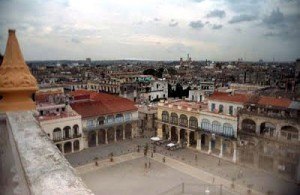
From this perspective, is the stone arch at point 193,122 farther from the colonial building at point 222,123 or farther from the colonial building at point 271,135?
the colonial building at point 271,135

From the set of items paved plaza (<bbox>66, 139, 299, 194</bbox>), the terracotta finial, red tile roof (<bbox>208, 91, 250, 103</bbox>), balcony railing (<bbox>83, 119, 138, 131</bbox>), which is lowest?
paved plaza (<bbox>66, 139, 299, 194</bbox>)

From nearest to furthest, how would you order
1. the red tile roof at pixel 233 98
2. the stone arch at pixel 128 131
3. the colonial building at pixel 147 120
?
the red tile roof at pixel 233 98
the stone arch at pixel 128 131
the colonial building at pixel 147 120

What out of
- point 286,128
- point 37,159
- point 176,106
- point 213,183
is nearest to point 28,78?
point 37,159

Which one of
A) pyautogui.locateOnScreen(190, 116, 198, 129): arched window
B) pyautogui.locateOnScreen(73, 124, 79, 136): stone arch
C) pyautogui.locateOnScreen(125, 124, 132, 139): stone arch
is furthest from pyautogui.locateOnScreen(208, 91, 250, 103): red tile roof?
pyautogui.locateOnScreen(73, 124, 79, 136): stone arch

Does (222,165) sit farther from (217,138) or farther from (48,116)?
(48,116)

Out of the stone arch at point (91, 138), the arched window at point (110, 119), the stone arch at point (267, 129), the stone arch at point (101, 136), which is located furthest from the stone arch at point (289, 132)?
the stone arch at point (91, 138)

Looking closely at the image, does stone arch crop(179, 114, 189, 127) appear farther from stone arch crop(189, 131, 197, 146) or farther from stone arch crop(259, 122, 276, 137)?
stone arch crop(259, 122, 276, 137)
